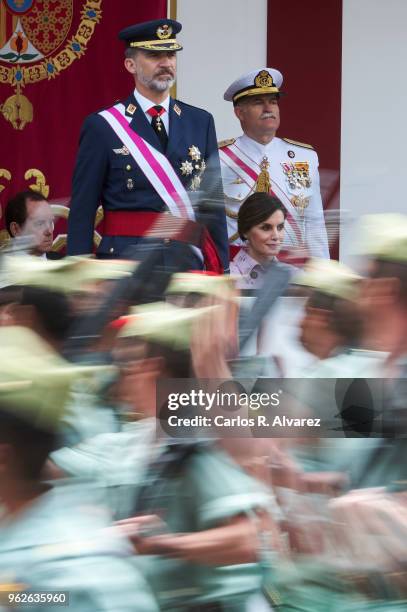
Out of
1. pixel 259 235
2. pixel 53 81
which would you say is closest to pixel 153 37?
pixel 53 81

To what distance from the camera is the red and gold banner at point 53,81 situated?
5.24 metres

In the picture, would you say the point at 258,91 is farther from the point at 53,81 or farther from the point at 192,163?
the point at 192,163

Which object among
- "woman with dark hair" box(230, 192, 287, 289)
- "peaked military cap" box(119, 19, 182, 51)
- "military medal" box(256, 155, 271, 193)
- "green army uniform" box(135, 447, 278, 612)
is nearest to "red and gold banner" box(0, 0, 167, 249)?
"military medal" box(256, 155, 271, 193)

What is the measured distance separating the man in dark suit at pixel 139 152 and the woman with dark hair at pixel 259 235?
139 cm

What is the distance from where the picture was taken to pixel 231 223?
2.11m

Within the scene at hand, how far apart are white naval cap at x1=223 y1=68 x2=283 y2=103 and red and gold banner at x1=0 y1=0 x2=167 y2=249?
44cm

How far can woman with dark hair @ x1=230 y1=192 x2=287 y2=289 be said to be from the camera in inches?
71.0

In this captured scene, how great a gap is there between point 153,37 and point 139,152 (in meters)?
0.41

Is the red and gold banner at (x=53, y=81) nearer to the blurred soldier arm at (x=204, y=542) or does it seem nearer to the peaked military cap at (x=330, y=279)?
the peaked military cap at (x=330, y=279)

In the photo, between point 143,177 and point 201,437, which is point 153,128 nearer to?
point 143,177

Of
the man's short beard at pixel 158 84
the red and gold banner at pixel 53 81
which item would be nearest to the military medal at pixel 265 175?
the man's short beard at pixel 158 84

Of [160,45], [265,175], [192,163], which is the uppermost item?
[160,45]

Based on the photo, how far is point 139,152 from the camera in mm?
4125

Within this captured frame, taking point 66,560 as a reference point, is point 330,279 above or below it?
above
